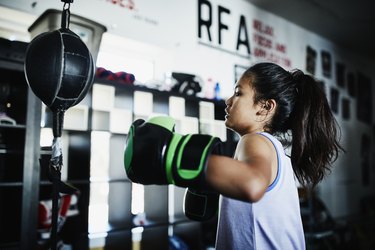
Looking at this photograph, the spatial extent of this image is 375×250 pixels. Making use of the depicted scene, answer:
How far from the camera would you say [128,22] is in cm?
279

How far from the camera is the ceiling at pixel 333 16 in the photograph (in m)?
3.93

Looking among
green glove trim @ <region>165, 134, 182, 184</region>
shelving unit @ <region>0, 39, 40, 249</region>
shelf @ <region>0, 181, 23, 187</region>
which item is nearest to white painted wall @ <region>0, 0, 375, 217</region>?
shelving unit @ <region>0, 39, 40, 249</region>

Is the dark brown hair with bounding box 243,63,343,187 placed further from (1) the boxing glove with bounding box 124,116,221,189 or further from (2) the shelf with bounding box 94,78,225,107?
(2) the shelf with bounding box 94,78,225,107

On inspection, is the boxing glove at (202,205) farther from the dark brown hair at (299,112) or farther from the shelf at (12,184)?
the shelf at (12,184)

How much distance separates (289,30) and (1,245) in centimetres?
415

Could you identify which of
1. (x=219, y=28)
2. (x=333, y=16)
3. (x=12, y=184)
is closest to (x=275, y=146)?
(x=12, y=184)

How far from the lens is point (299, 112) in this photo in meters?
1.28

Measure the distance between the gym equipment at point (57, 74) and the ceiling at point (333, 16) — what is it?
125 inches

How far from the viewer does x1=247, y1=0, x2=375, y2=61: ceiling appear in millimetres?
3934

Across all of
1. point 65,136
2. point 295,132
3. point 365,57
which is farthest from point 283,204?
point 365,57

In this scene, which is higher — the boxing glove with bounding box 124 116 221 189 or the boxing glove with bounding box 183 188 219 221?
the boxing glove with bounding box 124 116 221 189

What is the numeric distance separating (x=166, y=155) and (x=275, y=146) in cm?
39

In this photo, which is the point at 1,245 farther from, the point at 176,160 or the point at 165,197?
the point at 176,160

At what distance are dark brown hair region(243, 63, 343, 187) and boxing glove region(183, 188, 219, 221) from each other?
0.36 metres
